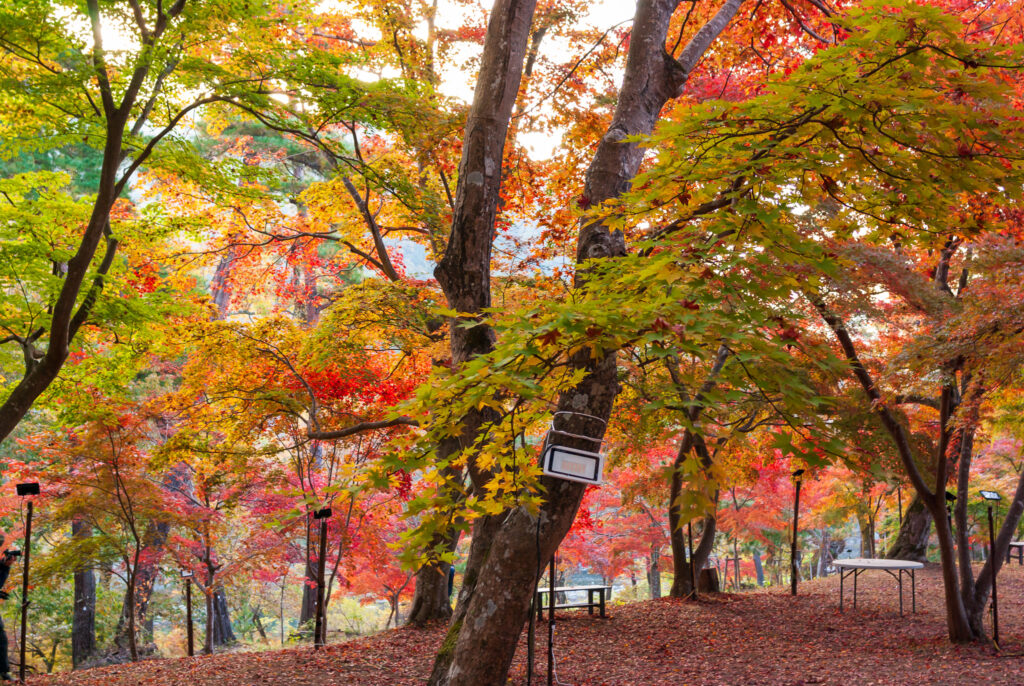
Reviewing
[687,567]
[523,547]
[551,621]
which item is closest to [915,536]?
[687,567]

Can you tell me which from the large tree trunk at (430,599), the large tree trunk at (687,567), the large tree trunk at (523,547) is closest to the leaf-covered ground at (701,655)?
the large tree trunk at (430,599)

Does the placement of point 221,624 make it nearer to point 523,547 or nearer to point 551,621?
point 551,621

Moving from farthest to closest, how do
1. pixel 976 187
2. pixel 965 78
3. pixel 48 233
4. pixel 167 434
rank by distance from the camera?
1. pixel 167 434
2. pixel 48 233
3. pixel 976 187
4. pixel 965 78

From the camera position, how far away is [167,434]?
42.8 feet

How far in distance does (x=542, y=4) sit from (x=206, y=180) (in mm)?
5334

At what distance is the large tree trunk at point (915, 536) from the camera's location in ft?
40.7

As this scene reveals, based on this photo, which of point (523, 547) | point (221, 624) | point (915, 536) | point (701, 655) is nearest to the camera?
point (523, 547)

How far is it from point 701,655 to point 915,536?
7699mm

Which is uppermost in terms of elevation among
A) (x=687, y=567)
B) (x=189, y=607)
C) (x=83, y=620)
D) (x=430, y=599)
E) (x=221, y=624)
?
(x=687, y=567)

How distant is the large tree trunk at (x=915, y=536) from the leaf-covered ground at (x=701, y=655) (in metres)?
3.03

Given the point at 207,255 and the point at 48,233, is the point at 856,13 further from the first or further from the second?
the point at 207,255

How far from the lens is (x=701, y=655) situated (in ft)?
22.6

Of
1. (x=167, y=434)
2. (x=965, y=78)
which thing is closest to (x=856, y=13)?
(x=965, y=78)

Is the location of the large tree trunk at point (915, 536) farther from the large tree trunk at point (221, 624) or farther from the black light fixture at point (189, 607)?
the large tree trunk at point (221, 624)
